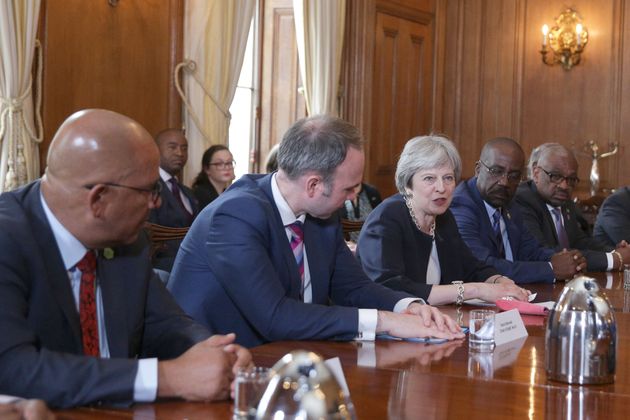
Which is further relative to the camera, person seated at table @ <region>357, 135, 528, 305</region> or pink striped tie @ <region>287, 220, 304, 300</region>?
person seated at table @ <region>357, 135, 528, 305</region>

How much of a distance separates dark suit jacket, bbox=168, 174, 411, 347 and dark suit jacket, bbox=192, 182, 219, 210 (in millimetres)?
3883

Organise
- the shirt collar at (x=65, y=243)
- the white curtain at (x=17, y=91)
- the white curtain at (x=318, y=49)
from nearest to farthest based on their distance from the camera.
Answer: the shirt collar at (x=65, y=243) < the white curtain at (x=17, y=91) < the white curtain at (x=318, y=49)

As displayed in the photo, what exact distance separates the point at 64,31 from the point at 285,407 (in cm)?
539

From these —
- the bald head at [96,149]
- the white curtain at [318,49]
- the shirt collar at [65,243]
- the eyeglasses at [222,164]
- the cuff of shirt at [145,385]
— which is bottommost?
the cuff of shirt at [145,385]

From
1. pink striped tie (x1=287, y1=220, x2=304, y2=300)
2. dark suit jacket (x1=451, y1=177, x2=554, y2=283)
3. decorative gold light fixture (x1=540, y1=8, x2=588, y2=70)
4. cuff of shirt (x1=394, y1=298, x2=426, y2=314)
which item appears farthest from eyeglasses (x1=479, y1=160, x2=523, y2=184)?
decorative gold light fixture (x1=540, y1=8, x2=588, y2=70)

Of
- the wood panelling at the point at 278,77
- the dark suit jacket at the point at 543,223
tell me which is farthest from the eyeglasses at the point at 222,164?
the dark suit jacket at the point at 543,223

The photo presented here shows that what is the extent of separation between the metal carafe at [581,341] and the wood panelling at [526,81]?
767cm

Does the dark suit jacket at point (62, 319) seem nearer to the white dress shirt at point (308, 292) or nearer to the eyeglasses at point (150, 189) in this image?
the eyeglasses at point (150, 189)

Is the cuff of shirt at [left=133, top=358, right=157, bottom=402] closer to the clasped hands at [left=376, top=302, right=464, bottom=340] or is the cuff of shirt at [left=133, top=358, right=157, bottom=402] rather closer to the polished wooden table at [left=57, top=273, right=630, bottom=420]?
the polished wooden table at [left=57, top=273, right=630, bottom=420]

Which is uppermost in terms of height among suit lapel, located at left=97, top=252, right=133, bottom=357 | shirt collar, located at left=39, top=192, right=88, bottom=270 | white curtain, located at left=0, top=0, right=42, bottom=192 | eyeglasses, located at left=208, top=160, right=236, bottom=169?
white curtain, located at left=0, top=0, right=42, bottom=192

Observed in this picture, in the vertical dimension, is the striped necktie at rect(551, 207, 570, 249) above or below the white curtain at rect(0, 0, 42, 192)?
below

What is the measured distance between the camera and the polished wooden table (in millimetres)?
1911

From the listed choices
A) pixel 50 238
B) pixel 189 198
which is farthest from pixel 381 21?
pixel 50 238

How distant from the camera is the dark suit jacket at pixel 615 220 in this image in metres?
6.57
